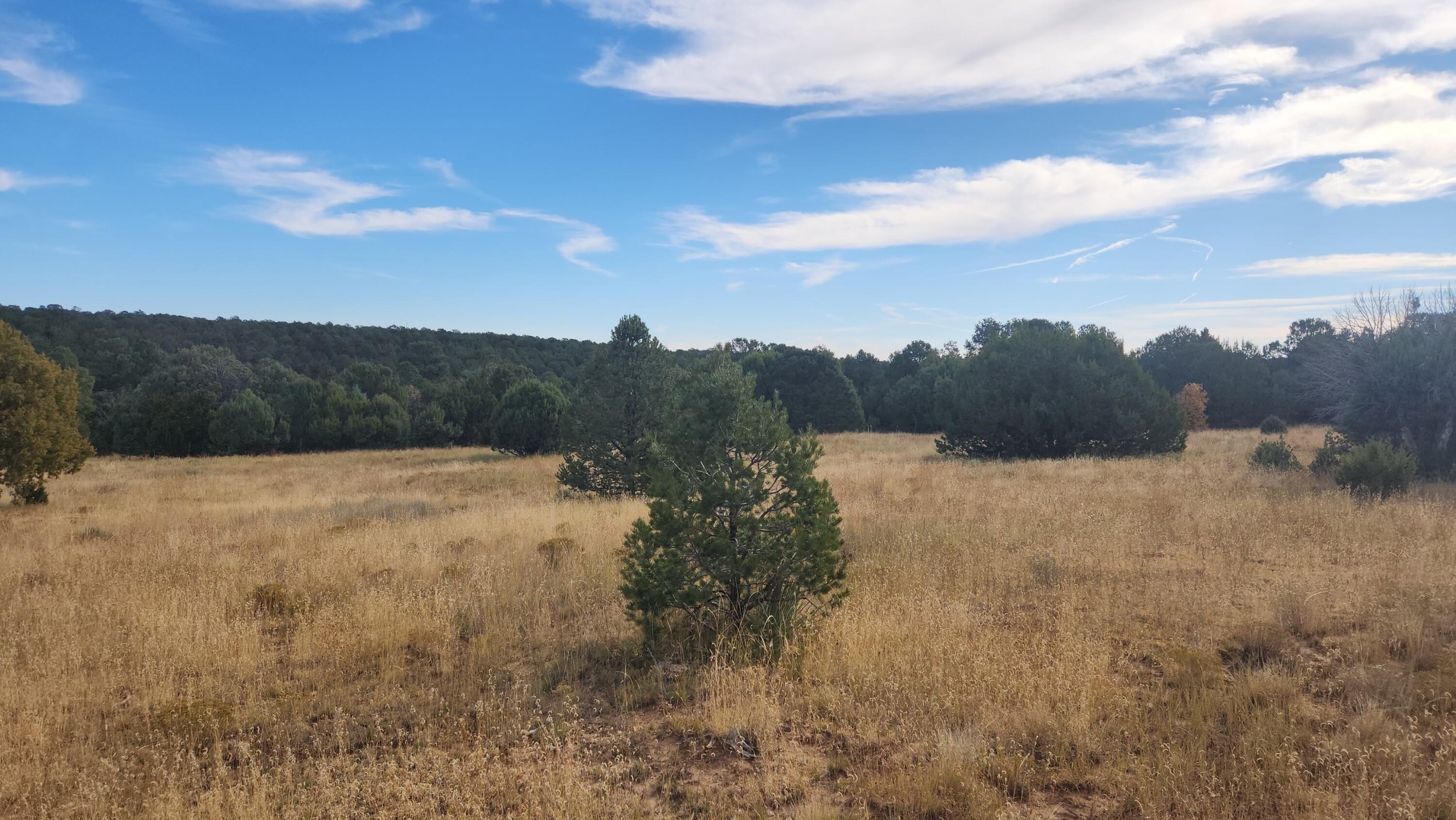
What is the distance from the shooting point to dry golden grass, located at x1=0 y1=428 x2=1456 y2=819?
3.66 m

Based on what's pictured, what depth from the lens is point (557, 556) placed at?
28.7 feet

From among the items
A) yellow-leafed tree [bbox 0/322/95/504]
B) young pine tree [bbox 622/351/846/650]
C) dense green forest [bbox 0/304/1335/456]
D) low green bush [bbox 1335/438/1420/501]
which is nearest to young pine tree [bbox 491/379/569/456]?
dense green forest [bbox 0/304/1335/456]

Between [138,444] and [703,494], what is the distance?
173 ft

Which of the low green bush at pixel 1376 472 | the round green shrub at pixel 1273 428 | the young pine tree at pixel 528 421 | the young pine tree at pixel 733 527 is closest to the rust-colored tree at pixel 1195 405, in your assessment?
the round green shrub at pixel 1273 428

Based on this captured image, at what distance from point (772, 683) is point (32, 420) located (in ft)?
57.0

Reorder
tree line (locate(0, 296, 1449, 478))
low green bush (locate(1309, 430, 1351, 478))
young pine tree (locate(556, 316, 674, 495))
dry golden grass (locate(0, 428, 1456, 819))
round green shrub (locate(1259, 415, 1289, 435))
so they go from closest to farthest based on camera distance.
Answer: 1. dry golden grass (locate(0, 428, 1456, 819))
2. low green bush (locate(1309, 430, 1351, 478))
3. young pine tree (locate(556, 316, 674, 495))
4. tree line (locate(0, 296, 1449, 478))
5. round green shrub (locate(1259, 415, 1289, 435))

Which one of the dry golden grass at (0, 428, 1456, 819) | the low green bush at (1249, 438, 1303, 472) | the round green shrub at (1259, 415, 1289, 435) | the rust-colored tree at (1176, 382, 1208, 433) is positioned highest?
the rust-colored tree at (1176, 382, 1208, 433)

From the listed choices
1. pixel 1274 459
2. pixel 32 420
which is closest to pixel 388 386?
pixel 32 420

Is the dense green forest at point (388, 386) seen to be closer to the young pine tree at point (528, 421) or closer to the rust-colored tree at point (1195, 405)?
the young pine tree at point (528, 421)

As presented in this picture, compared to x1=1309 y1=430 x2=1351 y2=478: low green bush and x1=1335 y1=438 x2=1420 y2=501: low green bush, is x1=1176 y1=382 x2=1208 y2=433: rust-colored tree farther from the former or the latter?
x1=1335 y1=438 x2=1420 y2=501: low green bush

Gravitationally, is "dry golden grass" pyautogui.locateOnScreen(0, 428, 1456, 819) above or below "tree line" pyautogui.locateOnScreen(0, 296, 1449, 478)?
below

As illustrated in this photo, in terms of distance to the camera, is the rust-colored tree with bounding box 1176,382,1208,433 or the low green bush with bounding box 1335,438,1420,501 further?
the rust-colored tree with bounding box 1176,382,1208,433

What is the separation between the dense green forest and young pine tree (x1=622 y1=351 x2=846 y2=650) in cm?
2604

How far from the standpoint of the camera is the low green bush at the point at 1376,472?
1189 centimetres
